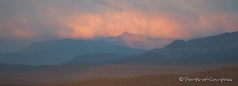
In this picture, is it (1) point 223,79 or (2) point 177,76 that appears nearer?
(1) point 223,79

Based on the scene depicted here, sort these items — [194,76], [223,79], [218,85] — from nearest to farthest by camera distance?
[218,85] → [223,79] → [194,76]

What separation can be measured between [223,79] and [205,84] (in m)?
7.08

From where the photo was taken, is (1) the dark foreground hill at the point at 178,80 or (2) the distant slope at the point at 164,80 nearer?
(1) the dark foreground hill at the point at 178,80

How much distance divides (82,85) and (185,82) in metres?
34.0

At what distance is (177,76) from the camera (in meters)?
102

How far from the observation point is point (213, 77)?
98.9 m

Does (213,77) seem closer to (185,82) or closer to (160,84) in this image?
(185,82)

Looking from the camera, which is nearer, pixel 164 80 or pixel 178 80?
pixel 178 80

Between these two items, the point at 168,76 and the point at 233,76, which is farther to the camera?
the point at 168,76

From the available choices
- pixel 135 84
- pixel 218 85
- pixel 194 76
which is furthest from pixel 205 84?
pixel 135 84

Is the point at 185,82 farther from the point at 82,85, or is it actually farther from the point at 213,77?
the point at 82,85

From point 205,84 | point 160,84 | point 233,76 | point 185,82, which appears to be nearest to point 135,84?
point 160,84

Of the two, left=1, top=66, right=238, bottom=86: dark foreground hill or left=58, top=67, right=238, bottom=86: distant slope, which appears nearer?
left=1, top=66, right=238, bottom=86: dark foreground hill

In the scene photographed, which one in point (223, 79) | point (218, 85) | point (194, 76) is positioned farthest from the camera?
point (194, 76)
